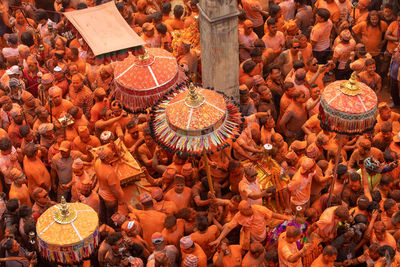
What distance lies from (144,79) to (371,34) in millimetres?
5549

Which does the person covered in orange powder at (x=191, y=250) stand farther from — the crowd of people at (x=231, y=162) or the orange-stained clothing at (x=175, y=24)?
the orange-stained clothing at (x=175, y=24)

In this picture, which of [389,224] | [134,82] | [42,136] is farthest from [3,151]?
[389,224]

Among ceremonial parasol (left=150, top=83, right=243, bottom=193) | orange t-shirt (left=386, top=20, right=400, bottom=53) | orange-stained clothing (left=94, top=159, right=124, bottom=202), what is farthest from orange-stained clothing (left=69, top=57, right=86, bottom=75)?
orange t-shirt (left=386, top=20, right=400, bottom=53)

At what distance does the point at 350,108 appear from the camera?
6.61 m

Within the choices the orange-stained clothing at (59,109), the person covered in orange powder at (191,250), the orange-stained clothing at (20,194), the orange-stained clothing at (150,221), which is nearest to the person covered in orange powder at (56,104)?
the orange-stained clothing at (59,109)

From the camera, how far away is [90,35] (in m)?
7.43

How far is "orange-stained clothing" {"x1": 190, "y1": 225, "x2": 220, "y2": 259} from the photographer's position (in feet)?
23.6

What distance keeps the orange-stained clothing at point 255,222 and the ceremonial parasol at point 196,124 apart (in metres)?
1.13

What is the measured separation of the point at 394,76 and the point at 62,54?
6320 millimetres

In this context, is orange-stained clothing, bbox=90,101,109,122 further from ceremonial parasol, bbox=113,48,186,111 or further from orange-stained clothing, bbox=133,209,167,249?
orange-stained clothing, bbox=133,209,167,249

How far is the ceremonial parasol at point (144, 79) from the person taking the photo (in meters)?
7.66

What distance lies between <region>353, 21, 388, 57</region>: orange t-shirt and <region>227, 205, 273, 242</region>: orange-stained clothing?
5.35 m

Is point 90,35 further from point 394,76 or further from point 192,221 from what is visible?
point 394,76

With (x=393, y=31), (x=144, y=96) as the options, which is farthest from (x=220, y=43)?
(x=393, y=31)
